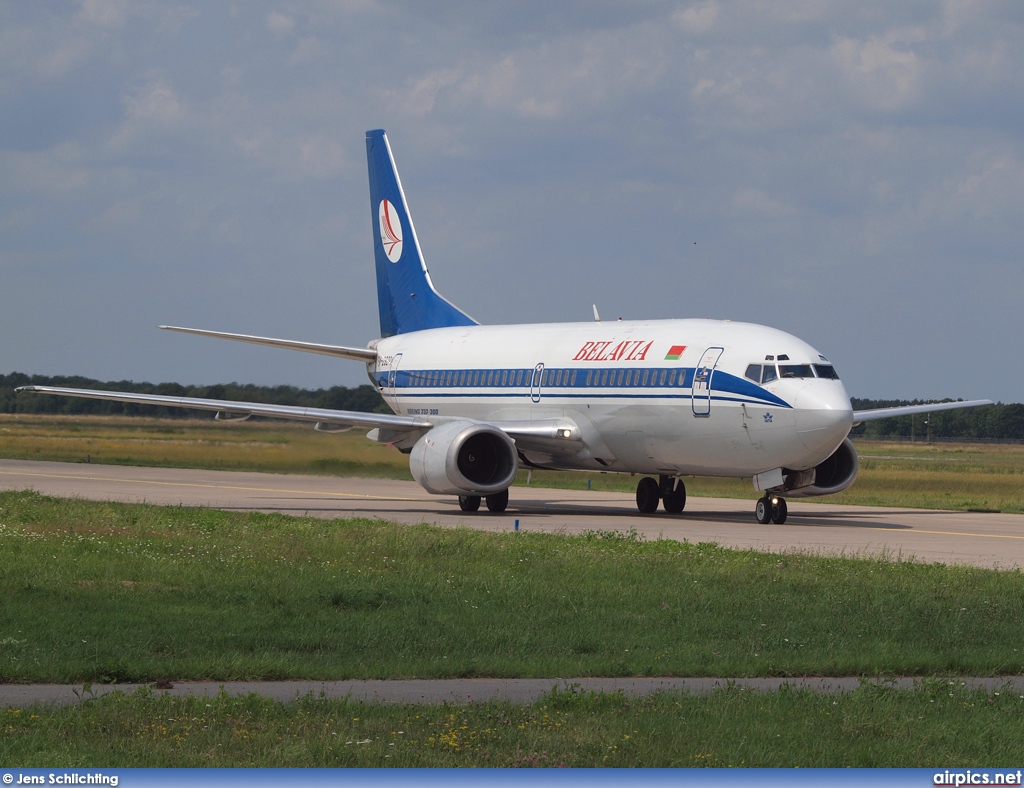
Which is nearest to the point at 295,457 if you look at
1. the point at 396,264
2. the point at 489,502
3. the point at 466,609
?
the point at 396,264

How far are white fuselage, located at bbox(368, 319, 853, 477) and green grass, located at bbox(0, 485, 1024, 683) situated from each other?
630 centimetres

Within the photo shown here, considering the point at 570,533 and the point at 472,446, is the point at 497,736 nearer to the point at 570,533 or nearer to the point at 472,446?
the point at 570,533

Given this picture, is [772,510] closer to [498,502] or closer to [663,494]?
[663,494]

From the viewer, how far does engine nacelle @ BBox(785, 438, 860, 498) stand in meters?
29.8

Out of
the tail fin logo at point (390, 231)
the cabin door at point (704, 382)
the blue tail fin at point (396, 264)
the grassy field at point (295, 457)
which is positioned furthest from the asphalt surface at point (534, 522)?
the tail fin logo at point (390, 231)

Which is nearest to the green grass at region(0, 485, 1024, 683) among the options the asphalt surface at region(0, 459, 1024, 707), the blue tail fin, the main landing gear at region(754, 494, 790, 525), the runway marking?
the asphalt surface at region(0, 459, 1024, 707)

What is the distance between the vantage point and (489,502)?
108ft

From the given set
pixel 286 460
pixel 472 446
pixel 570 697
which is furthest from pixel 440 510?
pixel 570 697

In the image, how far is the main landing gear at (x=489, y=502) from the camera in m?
32.7

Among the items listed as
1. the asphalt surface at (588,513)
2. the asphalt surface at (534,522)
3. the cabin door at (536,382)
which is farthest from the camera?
the cabin door at (536,382)

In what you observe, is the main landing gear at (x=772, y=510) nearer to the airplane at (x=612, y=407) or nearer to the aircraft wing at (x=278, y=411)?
the airplane at (x=612, y=407)

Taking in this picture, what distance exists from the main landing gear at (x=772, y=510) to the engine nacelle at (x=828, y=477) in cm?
53

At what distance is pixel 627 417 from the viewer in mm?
30688

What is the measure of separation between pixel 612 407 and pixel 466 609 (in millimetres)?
16314
